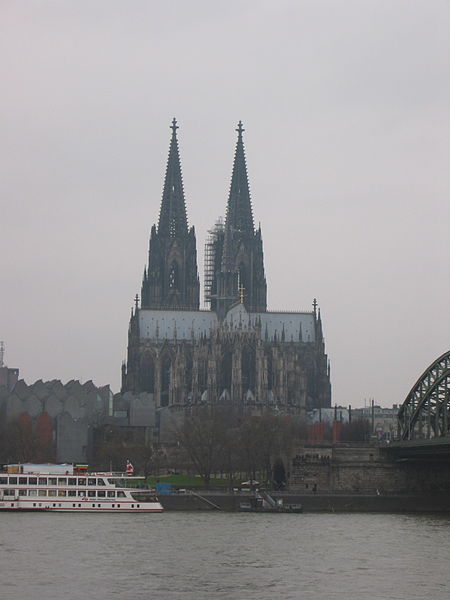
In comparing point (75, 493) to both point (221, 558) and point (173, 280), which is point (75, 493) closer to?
point (221, 558)

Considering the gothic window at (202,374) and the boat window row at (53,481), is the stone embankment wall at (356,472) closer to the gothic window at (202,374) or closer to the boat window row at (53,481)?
the boat window row at (53,481)

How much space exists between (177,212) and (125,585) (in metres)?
115

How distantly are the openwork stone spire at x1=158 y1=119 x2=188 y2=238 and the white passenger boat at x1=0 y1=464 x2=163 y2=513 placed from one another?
260ft

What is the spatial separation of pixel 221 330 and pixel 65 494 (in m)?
71.8

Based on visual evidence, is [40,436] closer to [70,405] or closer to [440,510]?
[70,405]

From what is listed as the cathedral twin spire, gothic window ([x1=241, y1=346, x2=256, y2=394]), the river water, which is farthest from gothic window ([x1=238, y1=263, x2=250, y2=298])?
the river water

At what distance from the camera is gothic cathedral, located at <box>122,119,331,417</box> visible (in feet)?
497

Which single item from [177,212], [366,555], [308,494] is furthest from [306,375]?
[366,555]

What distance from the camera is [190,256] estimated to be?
526ft

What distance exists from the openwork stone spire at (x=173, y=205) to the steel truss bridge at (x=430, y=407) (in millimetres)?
63707

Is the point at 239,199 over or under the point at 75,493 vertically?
over

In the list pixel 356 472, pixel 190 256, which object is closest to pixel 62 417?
pixel 356 472

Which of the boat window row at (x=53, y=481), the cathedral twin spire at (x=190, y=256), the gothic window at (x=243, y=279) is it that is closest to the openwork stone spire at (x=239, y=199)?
the cathedral twin spire at (x=190, y=256)

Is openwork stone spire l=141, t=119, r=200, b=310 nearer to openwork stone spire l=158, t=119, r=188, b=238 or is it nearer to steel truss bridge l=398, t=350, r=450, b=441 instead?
openwork stone spire l=158, t=119, r=188, b=238
